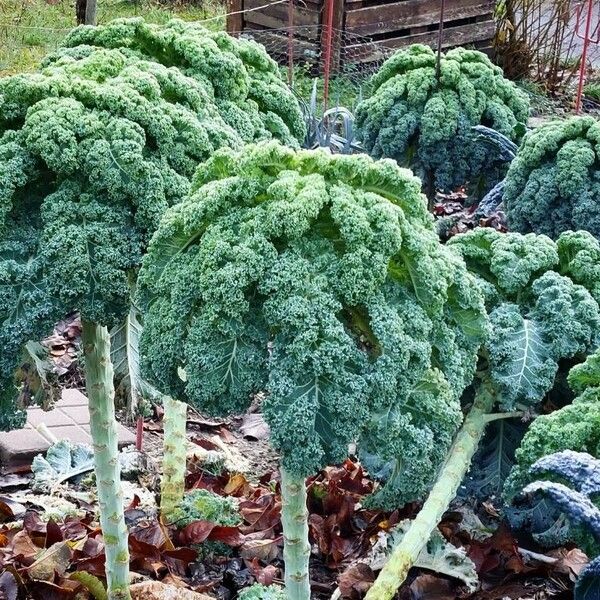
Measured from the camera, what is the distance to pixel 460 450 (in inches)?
148

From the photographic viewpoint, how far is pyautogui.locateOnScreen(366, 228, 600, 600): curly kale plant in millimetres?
3787

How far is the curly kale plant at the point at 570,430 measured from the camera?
11.0ft

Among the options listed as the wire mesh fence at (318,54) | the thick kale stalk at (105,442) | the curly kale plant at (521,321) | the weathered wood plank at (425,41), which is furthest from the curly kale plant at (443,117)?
the weathered wood plank at (425,41)

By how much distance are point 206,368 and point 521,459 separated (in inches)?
47.2

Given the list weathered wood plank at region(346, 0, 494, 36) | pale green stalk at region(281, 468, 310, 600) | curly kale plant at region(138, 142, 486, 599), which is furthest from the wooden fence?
pale green stalk at region(281, 468, 310, 600)

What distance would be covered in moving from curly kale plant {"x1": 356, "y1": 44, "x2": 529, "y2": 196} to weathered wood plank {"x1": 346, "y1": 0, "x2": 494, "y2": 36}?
646 centimetres

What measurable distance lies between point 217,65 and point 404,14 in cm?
981

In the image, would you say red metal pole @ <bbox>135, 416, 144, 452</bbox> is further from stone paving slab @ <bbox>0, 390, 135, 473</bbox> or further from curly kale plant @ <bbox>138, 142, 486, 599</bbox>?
curly kale plant @ <bbox>138, 142, 486, 599</bbox>

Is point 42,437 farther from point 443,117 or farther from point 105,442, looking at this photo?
point 443,117

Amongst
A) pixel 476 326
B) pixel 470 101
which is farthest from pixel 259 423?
pixel 476 326

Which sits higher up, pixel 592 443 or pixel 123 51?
pixel 123 51

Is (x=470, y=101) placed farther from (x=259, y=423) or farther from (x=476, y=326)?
(x=476, y=326)

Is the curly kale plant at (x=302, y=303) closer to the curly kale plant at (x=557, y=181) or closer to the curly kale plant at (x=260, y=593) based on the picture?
the curly kale plant at (x=260, y=593)

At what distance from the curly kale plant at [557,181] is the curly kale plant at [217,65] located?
1.56 meters
